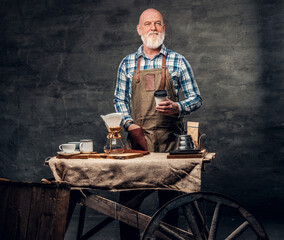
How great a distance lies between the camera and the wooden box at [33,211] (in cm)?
215

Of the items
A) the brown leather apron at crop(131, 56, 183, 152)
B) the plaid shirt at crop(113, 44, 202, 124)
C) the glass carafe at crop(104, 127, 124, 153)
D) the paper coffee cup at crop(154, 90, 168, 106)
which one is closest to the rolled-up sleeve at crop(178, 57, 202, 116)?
the plaid shirt at crop(113, 44, 202, 124)

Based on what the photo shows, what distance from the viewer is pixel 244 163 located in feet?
14.1

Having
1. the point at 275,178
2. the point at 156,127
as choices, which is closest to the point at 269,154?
the point at 275,178

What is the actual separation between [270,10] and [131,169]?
3019mm

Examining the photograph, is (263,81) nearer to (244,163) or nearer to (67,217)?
(244,163)

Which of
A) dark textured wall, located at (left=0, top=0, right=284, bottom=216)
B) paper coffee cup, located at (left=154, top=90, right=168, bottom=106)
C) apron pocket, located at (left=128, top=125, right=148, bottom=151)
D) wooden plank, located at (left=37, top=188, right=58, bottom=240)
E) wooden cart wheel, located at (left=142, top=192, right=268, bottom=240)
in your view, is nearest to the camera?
wooden cart wheel, located at (left=142, top=192, right=268, bottom=240)

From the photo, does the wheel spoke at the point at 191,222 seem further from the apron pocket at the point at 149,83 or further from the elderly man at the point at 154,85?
the apron pocket at the point at 149,83

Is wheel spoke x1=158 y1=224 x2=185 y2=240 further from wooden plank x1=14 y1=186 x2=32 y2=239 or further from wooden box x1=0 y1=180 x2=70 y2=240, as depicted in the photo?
wooden plank x1=14 y1=186 x2=32 y2=239

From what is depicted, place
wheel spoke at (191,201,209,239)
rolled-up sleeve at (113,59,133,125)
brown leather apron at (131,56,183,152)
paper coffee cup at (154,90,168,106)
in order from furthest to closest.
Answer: rolled-up sleeve at (113,59,133,125) → brown leather apron at (131,56,183,152) → paper coffee cup at (154,90,168,106) → wheel spoke at (191,201,209,239)

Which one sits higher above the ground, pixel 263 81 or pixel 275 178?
pixel 263 81

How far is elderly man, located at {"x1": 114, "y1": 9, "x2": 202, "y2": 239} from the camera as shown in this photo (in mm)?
2846

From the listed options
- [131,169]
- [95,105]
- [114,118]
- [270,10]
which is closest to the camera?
[131,169]

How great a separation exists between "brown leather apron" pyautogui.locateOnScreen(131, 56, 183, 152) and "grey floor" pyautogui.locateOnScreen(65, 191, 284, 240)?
1.37 m

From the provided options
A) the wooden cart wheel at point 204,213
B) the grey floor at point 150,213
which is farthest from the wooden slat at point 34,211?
the grey floor at point 150,213
